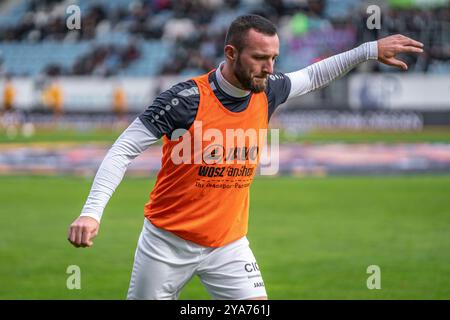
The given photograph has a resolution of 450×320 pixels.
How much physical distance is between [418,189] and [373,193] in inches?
46.7

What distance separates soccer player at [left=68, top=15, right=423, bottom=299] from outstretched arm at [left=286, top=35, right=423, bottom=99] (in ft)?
0.10

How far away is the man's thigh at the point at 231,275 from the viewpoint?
6312 millimetres

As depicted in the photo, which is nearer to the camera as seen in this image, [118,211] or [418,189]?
[118,211]

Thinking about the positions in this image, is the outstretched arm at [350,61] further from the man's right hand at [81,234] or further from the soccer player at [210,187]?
the man's right hand at [81,234]

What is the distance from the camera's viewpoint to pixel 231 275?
633 centimetres

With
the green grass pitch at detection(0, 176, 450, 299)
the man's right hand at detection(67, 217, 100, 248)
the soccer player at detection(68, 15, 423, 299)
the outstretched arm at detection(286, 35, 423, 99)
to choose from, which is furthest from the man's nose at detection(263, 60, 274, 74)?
the green grass pitch at detection(0, 176, 450, 299)

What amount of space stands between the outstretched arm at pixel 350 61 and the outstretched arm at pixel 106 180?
1.39 m

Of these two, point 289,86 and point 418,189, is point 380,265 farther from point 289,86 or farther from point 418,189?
point 418,189

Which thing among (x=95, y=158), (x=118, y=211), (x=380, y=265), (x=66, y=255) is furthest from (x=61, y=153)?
(x=380, y=265)

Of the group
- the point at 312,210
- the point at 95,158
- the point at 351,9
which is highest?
the point at 351,9

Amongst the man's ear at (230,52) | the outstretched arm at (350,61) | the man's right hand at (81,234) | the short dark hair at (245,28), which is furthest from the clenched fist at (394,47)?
the man's right hand at (81,234)

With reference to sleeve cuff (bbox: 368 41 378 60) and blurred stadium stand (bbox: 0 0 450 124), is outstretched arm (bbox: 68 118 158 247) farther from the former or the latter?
blurred stadium stand (bbox: 0 0 450 124)

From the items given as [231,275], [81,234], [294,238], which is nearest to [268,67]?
[231,275]

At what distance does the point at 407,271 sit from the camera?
38.8 feet
